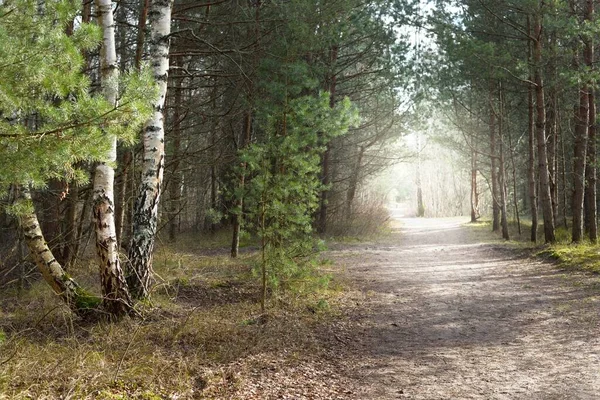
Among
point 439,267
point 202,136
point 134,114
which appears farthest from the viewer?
point 202,136

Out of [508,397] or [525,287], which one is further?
[525,287]

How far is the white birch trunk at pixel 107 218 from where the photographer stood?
5.88 metres

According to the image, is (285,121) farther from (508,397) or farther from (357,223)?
(357,223)

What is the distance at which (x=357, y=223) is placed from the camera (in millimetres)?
20328

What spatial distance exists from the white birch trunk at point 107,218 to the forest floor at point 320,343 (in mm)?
315

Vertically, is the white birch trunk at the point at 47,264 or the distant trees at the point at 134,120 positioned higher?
the distant trees at the point at 134,120

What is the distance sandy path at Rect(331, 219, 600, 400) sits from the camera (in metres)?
4.69

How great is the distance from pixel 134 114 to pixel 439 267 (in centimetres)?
976

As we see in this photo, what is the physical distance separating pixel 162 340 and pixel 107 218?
61.9 inches

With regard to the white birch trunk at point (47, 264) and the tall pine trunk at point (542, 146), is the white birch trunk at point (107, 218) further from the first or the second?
the tall pine trunk at point (542, 146)

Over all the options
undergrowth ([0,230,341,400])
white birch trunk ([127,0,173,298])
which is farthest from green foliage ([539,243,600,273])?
white birch trunk ([127,0,173,298])

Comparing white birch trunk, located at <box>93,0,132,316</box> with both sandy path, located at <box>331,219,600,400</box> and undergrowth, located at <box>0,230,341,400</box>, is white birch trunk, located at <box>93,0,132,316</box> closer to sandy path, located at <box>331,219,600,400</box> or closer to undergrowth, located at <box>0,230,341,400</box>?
undergrowth, located at <box>0,230,341,400</box>

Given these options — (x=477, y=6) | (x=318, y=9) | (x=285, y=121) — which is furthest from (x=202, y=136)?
(x=285, y=121)

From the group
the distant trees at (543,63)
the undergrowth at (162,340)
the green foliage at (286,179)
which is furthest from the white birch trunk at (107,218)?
the distant trees at (543,63)
